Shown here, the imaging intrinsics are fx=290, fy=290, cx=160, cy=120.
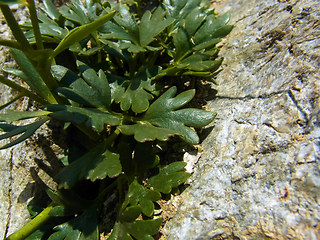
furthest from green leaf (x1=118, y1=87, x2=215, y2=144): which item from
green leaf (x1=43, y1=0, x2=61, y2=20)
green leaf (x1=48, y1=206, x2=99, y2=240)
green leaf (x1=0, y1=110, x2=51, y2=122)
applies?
green leaf (x1=43, y1=0, x2=61, y2=20)

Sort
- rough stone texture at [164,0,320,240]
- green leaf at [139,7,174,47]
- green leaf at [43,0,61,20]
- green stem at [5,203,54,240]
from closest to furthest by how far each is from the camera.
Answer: rough stone texture at [164,0,320,240]
green stem at [5,203,54,240]
green leaf at [139,7,174,47]
green leaf at [43,0,61,20]

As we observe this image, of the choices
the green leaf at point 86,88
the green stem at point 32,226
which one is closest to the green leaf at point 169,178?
the green leaf at point 86,88

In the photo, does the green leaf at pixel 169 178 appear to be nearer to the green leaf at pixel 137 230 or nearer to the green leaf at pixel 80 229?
the green leaf at pixel 137 230

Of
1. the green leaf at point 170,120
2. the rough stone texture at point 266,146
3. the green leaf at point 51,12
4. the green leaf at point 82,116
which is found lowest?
the rough stone texture at point 266,146

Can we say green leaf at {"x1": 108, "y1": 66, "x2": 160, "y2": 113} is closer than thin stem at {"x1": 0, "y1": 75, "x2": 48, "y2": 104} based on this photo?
No

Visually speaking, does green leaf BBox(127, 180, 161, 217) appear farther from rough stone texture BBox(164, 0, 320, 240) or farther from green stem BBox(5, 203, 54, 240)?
green stem BBox(5, 203, 54, 240)

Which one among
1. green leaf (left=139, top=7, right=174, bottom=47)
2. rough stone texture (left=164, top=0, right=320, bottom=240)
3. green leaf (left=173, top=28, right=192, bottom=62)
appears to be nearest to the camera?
rough stone texture (left=164, top=0, right=320, bottom=240)

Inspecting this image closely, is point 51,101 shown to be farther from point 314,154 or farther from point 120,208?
point 314,154

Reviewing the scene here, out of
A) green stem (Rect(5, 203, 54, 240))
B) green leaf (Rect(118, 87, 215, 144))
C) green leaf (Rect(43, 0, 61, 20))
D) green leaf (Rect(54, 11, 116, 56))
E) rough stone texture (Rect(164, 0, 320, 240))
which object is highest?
green leaf (Rect(43, 0, 61, 20))

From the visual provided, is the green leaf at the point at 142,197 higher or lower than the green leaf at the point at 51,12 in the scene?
lower
